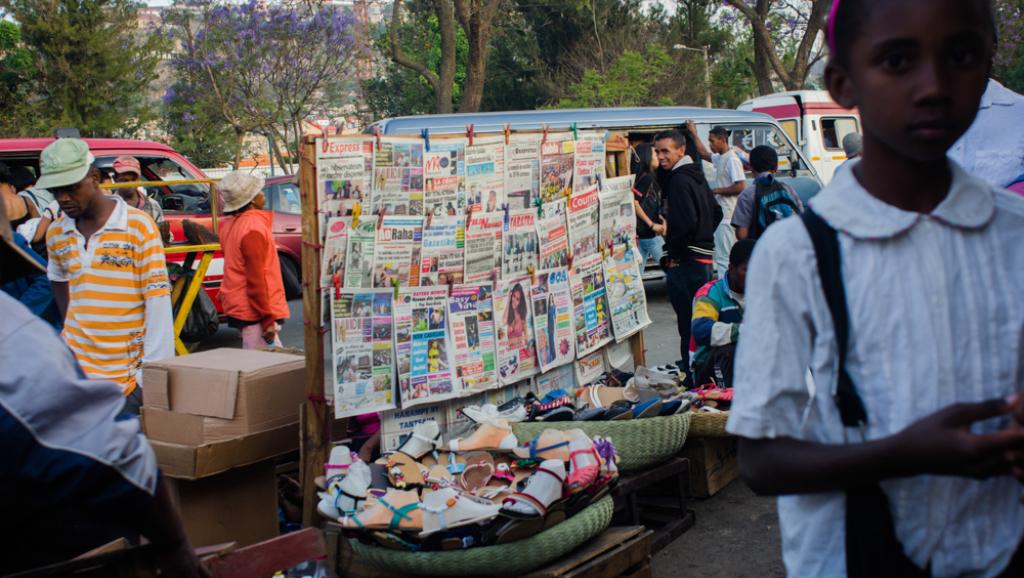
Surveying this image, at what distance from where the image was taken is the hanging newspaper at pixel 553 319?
17.1 feet

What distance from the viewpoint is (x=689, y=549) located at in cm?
454

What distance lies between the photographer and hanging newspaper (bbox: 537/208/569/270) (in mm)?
5195

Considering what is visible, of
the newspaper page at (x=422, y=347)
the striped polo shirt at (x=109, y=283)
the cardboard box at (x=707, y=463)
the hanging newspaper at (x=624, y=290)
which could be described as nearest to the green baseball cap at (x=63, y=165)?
the striped polo shirt at (x=109, y=283)

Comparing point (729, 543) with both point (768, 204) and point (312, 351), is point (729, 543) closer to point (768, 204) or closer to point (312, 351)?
point (312, 351)

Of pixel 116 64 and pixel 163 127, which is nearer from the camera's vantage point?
pixel 116 64

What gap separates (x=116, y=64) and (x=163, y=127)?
5.90 meters

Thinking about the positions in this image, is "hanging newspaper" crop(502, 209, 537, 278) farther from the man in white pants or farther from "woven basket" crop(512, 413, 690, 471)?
the man in white pants

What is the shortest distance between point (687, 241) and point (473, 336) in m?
3.03

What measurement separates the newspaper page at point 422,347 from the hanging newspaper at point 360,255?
223 millimetres

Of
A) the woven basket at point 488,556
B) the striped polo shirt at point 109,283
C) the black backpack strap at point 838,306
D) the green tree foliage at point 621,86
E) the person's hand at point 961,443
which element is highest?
the green tree foliage at point 621,86

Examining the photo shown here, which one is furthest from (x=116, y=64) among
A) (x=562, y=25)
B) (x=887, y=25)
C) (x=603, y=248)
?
(x=887, y=25)

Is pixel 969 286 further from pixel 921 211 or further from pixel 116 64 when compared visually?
pixel 116 64

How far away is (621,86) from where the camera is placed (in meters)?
26.4

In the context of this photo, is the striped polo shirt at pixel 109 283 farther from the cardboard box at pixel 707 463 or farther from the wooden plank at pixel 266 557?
the cardboard box at pixel 707 463
